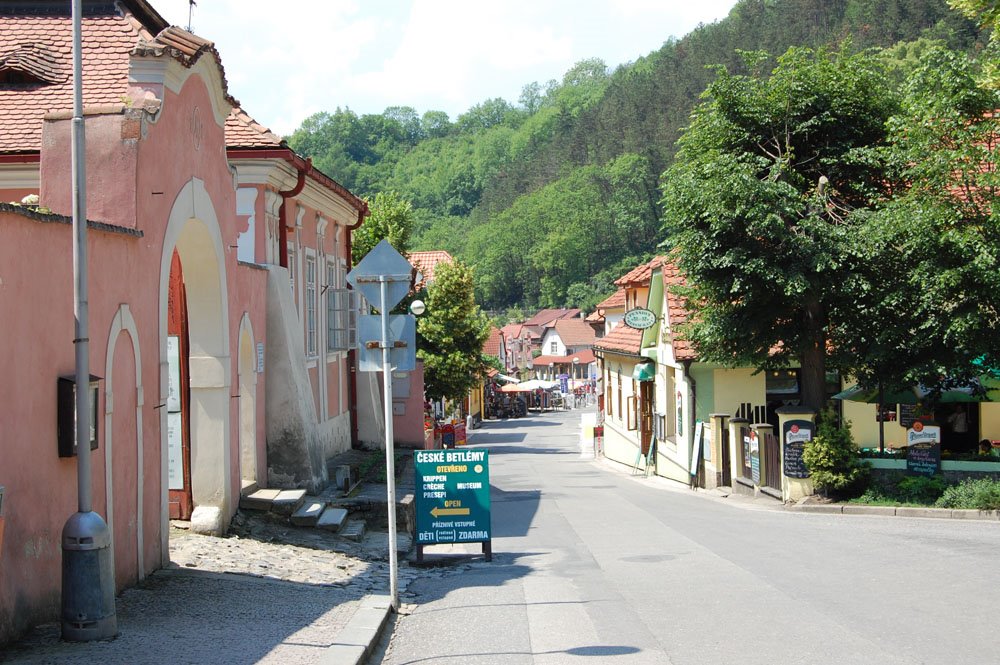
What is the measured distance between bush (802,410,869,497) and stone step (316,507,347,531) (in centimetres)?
852

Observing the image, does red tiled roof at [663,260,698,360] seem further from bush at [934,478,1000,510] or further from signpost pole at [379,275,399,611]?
Answer: signpost pole at [379,275,399,611]

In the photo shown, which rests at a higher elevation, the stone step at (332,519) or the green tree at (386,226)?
the green tree at (386,226)

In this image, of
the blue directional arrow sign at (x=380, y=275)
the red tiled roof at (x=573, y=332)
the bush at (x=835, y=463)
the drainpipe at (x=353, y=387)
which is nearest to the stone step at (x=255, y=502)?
the blue directional arrow sign at (x=380, y=275)

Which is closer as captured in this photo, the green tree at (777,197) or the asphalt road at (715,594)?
the asphalt road at (715,594)

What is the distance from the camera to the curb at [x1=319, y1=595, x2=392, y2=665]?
304 inches

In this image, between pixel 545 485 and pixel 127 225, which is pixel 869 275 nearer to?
pixel 545 485

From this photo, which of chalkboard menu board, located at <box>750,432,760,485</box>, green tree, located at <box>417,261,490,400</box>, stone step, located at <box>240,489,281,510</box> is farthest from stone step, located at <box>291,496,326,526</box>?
green tree, located at <box>417,261,490,400</box>

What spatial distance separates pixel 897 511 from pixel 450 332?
81.8ft

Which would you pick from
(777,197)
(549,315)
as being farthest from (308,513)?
(549,315)

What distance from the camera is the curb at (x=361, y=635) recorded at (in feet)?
25.3

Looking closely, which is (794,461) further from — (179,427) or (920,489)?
(179,427)

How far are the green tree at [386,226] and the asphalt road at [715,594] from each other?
20089mm

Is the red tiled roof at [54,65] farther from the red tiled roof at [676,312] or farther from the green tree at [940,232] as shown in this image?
the red tiled roof at [676,312]

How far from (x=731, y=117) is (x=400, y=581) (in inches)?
501
